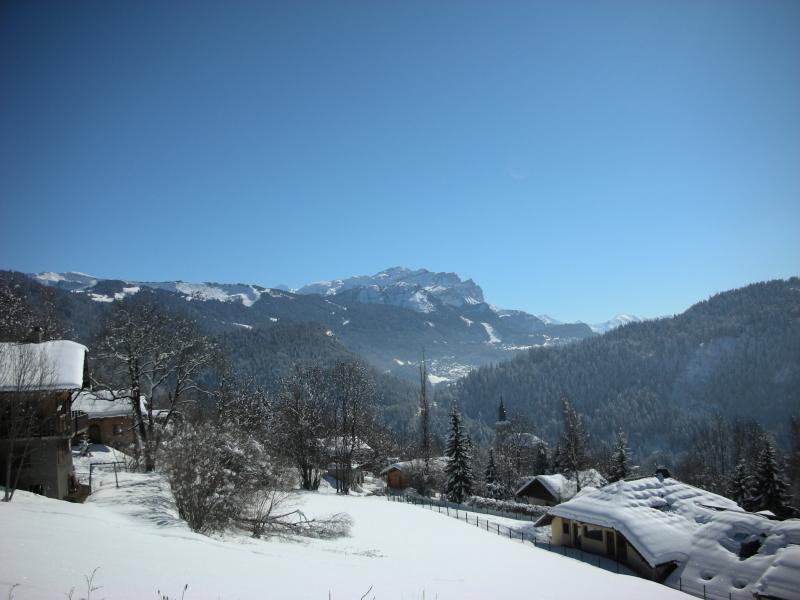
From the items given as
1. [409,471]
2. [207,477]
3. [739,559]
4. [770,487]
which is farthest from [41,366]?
[770,487]

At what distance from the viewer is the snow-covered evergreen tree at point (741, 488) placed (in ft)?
140

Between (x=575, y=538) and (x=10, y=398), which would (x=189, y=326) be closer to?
(x=10, y=398)

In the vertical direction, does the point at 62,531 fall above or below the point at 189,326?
below

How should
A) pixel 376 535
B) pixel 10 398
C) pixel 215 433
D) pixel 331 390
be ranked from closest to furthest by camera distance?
1. pixel 10 398
2. pixel 215 433
3. pixel 376 535
4. pixel 331 390

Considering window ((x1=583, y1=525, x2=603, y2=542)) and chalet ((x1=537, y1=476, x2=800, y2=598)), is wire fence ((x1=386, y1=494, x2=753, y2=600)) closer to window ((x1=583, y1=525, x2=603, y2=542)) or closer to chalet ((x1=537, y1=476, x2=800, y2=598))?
chalet ((x1=537, y1=476, x2=800, y2=598))

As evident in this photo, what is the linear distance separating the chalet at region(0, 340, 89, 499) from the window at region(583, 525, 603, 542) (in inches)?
1153

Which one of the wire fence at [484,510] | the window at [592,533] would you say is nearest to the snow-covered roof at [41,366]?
the window at [592,533]


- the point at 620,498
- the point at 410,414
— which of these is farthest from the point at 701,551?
the point at 410,414

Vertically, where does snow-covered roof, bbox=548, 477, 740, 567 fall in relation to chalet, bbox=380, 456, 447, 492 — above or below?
above

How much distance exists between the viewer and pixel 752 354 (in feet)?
620

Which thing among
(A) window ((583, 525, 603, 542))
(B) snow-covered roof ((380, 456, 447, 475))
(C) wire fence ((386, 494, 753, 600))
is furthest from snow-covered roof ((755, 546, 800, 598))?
(B) snow-covered roof ((380, 456, 447, 475))

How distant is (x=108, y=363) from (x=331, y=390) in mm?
22368

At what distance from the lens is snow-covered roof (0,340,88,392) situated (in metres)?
19.0

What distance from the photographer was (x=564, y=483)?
166 ft
